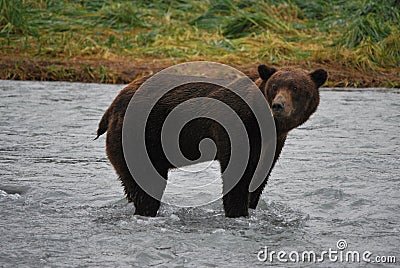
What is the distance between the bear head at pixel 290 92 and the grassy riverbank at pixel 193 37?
6331 millimetres

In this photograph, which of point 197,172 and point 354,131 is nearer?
point 197,172

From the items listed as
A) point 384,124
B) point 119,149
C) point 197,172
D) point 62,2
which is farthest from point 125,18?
point 119,149

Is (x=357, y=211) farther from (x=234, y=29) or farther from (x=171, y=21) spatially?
(x=171, y=21)

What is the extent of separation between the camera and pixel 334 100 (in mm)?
10391

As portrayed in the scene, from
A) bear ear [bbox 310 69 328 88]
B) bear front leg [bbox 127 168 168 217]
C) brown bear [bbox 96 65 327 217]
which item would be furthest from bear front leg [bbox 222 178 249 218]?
bear ear [bbox 310 69 328 88]

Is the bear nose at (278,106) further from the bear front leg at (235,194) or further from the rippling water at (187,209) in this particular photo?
the rippling water at (187,209)

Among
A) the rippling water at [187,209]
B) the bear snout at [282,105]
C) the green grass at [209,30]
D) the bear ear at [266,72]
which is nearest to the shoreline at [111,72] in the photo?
the green grass at [209,30]

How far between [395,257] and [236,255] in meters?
0.93

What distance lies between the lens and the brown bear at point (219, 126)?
5.19 meters

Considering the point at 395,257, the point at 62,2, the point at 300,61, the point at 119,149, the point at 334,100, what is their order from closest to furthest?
Result: the point at 395,257 < the point at 119,149 < the point at 334,100 < the point at 300,61 < the point at 62,2

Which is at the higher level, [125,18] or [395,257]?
[395,257]

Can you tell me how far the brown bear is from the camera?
5195mm

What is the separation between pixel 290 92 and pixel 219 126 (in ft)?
1.67

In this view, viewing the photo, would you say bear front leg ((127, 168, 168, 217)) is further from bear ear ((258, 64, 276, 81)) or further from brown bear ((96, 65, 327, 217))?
bear ear ((258, 64, 276, 81))
